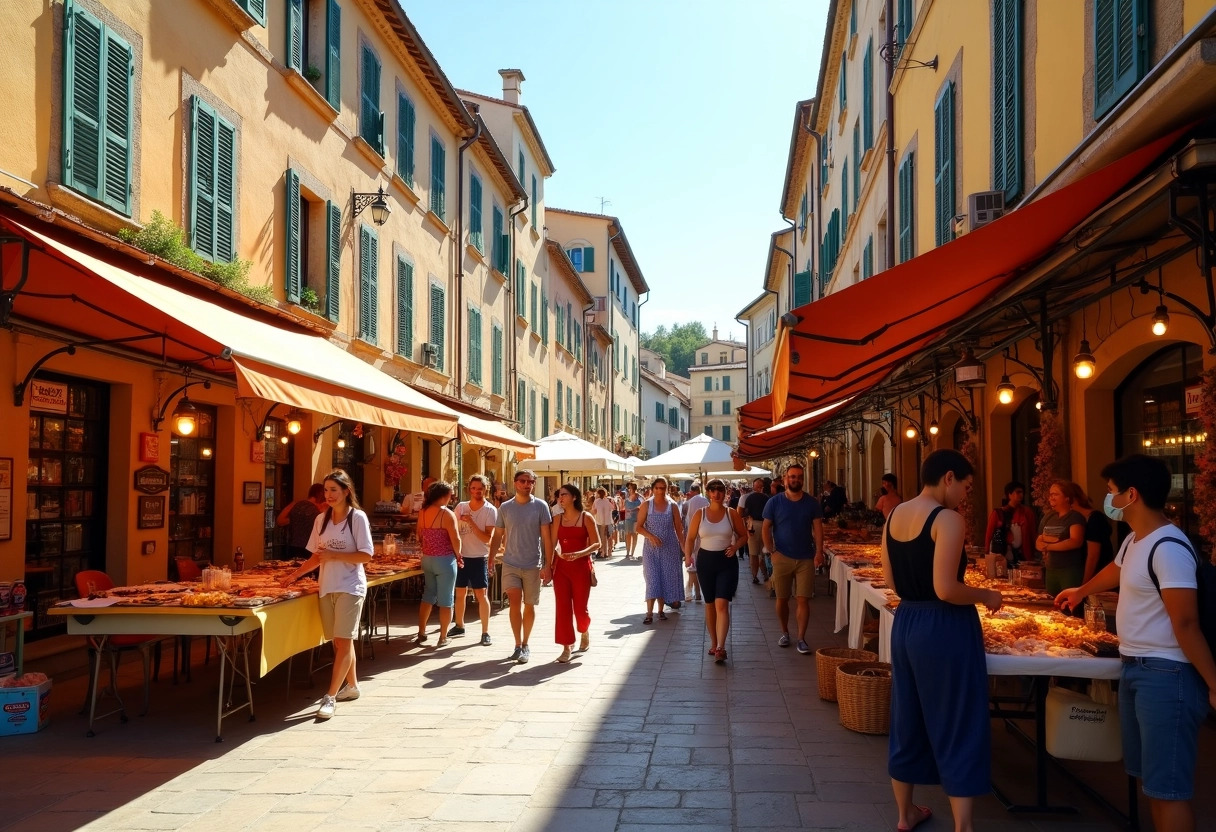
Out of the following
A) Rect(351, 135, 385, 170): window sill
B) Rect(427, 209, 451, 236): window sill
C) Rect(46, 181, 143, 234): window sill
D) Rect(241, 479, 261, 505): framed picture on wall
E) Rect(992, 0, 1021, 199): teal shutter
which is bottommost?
Rect(241, 479, 261, 505): framed picture on wall

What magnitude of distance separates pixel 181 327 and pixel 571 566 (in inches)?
164

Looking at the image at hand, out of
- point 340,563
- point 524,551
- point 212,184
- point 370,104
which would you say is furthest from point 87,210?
point 370,104

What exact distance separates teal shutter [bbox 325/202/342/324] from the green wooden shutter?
4478mm

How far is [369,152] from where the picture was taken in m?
14.9

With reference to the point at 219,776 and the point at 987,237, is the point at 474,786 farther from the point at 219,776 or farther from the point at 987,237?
the point at 987,237

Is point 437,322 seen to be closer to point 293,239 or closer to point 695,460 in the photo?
point 695,460

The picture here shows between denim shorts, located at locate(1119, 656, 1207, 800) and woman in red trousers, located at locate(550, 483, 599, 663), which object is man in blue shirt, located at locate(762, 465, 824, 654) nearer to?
woman in red trousers, located at locate(550, 483, 599, 663)

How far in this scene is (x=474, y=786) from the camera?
215 inches

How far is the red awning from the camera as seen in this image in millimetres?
5172

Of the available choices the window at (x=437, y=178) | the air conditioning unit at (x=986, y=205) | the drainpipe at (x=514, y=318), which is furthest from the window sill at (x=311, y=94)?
the drainpipe at (x=514, y=318)

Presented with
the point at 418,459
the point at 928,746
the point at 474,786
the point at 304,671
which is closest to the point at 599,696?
the point at 474,786

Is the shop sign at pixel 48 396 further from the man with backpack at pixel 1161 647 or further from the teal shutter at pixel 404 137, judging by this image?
the teal shutter at pixel 404 137

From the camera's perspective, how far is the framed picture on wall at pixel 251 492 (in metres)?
11.6

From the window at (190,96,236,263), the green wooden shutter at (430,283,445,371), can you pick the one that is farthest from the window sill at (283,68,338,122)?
the green wooden shutter at (430,283,445,371)
